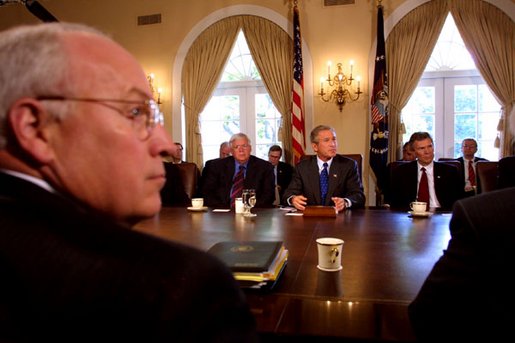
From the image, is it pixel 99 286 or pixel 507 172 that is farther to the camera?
pixel 507 172

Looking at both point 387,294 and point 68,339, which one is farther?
point 387,294

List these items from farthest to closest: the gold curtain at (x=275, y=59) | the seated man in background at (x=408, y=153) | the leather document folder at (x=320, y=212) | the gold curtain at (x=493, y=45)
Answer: the gold curtain at (x=275, y=59) < the gold curtain at (x=493, y=45) < the seated man in background at (x=408, y=153) < the leather document folder at (x=320, y=212)

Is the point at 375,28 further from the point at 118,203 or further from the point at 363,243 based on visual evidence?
the point at 118,203

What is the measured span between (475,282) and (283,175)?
15.0 feet

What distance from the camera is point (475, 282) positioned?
3.34ft

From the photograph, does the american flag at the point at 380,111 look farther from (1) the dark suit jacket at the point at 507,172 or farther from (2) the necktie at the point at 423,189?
(1) the dark suit jacket at the point at 507,172

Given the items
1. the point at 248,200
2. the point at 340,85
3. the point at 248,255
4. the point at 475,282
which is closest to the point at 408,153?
the point at 340,85

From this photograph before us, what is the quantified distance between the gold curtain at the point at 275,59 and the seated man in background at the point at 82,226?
18.1ft

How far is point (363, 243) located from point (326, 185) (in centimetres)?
185

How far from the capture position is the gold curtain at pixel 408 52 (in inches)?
222

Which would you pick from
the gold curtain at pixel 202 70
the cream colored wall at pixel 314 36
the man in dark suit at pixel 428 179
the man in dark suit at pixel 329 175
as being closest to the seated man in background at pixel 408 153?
the cream colored wall at pixel 314 36

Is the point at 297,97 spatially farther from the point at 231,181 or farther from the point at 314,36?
the point at 231,181

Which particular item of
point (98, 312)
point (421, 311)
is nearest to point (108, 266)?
point (98, 312)

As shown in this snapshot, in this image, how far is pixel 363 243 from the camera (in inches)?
72.0
